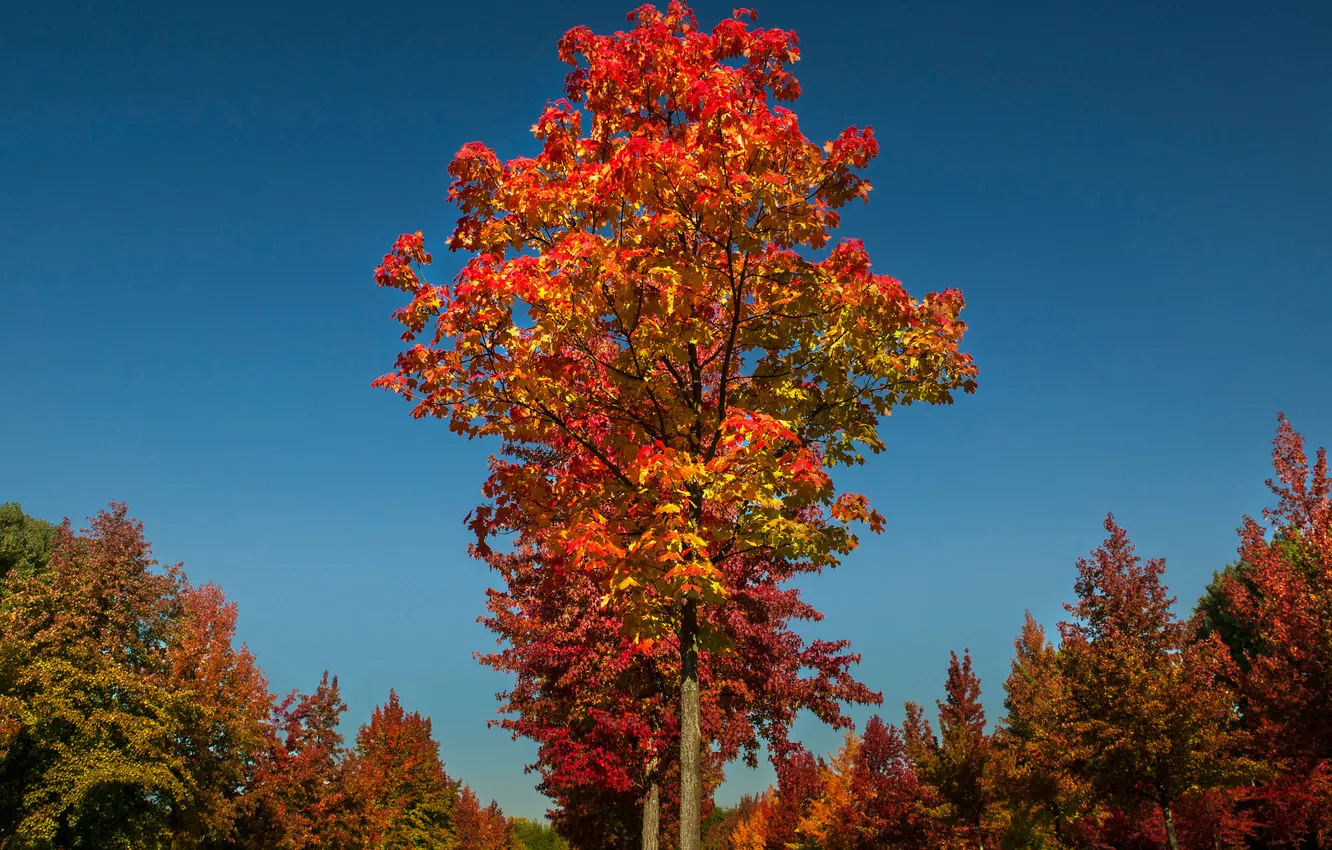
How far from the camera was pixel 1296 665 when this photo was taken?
22.9m

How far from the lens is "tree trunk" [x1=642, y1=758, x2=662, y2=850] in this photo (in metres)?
17.9

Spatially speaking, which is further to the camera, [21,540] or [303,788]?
[21,540]

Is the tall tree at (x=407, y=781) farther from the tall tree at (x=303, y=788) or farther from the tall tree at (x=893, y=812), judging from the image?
the tall tree at (x=893, y=812)

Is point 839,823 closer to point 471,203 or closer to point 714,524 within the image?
point 714,524

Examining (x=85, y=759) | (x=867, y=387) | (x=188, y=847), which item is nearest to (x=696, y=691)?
(x=867, y=387)

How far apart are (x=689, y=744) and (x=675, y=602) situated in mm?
1610

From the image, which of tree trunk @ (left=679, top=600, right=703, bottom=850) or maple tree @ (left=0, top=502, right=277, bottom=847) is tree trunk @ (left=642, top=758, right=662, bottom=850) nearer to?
tree trunk @ (left=679, top=600, right=703, bottom=850)

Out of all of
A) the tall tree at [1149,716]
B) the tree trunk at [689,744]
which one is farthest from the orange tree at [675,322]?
the tall tree at [1149,716]

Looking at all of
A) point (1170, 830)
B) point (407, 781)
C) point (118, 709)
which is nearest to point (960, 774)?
point (1170, 830)

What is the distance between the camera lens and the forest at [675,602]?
8094 millimetres

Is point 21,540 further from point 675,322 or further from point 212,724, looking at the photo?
point 675,322

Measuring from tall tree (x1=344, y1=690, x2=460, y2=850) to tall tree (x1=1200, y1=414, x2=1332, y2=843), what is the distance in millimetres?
40878

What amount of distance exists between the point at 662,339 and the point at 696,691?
418cm

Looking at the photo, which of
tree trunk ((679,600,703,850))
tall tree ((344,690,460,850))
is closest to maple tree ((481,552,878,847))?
tree trunk ((679,600,703,850))
